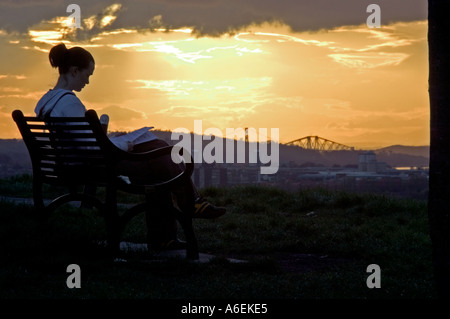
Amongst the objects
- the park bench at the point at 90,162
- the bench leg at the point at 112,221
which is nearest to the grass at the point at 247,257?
the bench leg at the point at 112,221

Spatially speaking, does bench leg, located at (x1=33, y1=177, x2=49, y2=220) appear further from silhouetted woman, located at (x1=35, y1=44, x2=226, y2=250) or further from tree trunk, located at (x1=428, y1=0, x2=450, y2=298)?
tree trunk, located at (x1=428, y1=0, x2=450, y2=298)

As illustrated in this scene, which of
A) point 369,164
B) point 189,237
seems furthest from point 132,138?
point 369,164

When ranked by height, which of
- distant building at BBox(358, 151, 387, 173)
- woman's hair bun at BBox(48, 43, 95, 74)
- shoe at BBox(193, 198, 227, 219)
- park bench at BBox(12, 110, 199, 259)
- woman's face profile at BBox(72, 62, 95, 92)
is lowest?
distant building at BBox(358, 151, 387, 173)

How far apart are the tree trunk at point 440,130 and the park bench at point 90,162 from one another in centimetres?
250

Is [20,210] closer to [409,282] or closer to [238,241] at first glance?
[238,241]

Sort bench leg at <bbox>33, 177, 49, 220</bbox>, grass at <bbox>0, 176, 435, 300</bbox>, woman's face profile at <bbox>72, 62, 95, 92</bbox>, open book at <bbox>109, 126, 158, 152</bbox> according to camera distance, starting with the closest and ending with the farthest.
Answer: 1. grass at <bbox>0, 176, 435, 300</bbox>
2. open book at <bbox>109, 126, 158, 152</bbox>
3. woman's face profile at <bbox>72, 62, 95, 92</bbox>
4. bench leg at <bbox>33, 177, 49, 220</bbox>

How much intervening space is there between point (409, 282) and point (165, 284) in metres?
2.09

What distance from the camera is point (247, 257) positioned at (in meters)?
6.86

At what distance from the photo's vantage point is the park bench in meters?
5.84

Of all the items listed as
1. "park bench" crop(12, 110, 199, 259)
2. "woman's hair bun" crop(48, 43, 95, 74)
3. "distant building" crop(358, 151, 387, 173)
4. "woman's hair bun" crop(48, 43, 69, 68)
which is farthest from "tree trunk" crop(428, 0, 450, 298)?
"distant building" crop(358, 151, 387, 173)

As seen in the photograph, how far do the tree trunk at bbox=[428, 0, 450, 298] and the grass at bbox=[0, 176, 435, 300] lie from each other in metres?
0.87

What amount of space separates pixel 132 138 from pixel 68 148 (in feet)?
1.98

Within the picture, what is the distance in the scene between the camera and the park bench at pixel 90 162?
5840mm
